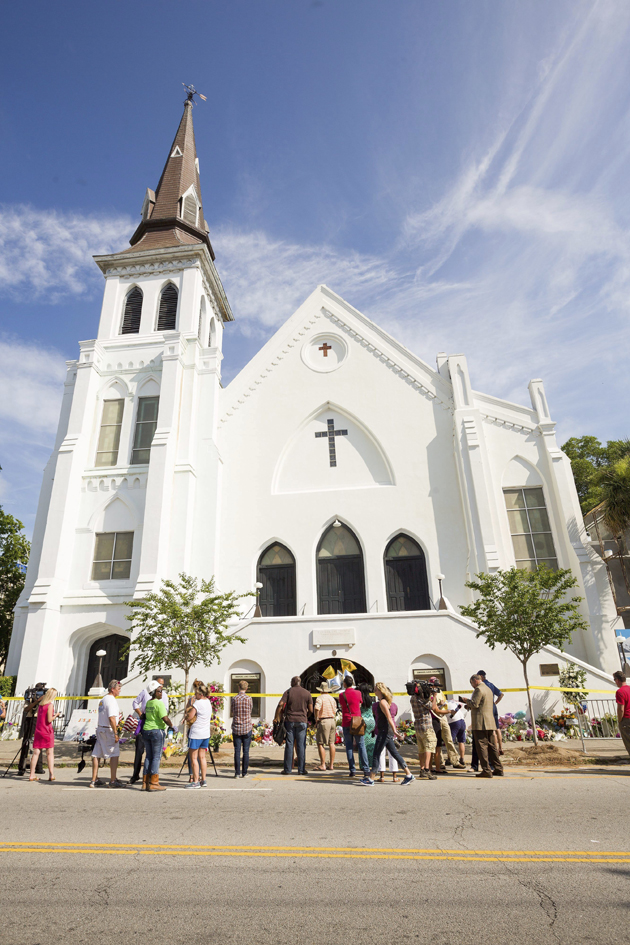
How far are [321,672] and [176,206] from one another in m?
23.7

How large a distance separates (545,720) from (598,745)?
2.00 m

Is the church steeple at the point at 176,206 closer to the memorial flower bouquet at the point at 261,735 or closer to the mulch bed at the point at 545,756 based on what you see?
the memorial flower bouquet at the point at 261,735

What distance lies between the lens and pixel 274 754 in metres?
12.1

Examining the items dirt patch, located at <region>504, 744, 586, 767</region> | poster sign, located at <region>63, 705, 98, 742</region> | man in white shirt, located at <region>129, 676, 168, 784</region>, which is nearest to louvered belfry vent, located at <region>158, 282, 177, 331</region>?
poster sign, located at <region>63, 705, 98, 742</region>

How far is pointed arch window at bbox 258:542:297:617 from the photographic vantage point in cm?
1889

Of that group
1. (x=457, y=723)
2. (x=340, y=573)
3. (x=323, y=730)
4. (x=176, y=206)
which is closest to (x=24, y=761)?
(x=323, y=730)

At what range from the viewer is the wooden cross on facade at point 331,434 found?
820 inches

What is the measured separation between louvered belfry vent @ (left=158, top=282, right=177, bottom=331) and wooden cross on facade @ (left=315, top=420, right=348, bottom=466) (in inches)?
322

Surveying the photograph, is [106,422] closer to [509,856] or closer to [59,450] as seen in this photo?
[59,450]

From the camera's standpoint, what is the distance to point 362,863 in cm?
464

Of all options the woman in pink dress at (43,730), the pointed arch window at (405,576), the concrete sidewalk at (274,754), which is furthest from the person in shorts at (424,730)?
the pointed arch window at (405,576)

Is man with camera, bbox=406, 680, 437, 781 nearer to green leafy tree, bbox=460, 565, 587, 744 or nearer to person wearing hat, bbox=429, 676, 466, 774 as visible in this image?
person wearing hat, bbox=429, 676, 466, 774

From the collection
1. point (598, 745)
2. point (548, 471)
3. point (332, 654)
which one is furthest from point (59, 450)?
point (598, 745)

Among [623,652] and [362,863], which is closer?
[362,863]
